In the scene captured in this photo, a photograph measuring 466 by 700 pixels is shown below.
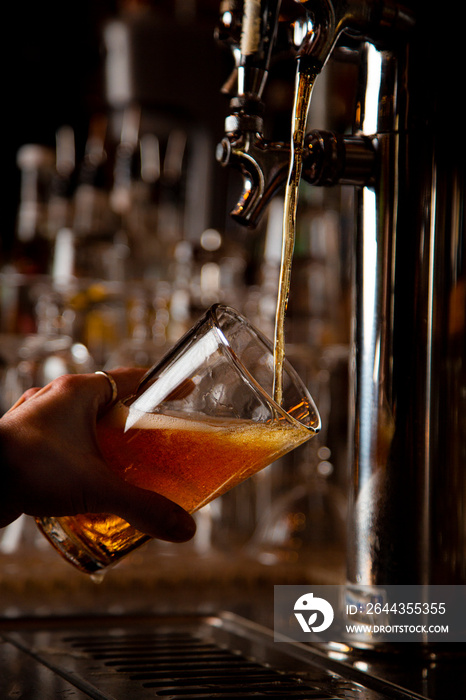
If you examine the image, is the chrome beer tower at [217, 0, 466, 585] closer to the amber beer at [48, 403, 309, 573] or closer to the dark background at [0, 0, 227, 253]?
the amber beer at [48, 403, 309, 573]

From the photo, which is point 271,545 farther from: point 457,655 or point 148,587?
point 457,655

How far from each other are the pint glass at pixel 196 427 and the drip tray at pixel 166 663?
0.30 ft

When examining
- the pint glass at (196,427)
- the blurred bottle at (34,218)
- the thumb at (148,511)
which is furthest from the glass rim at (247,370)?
the blurred bottle at (34,218)

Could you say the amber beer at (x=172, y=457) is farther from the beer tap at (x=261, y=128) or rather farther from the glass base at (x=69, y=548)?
the beer tap at (x=261, y=128)

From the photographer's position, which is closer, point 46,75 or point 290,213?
point 290,213

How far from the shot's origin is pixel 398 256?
30.1 inches

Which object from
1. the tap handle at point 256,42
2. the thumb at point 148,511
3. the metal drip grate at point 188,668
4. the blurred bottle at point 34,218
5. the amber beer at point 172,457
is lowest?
the metal drip grate at point 188,668

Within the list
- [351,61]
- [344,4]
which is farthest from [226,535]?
[344,4]

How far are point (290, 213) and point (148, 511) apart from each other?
0.26 meters

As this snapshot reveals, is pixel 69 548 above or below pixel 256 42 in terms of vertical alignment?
below

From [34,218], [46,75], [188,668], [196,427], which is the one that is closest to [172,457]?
[196,427]

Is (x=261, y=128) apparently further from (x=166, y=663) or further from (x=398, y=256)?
(x=166, y=663)

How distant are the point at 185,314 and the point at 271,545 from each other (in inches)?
20.6

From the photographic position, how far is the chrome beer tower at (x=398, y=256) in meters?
0.74
